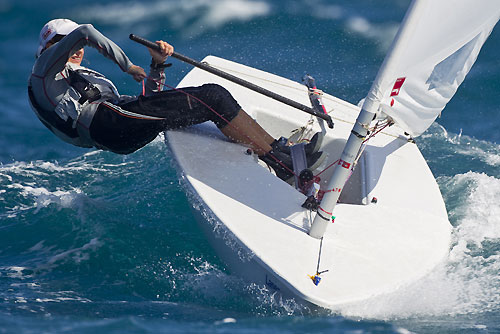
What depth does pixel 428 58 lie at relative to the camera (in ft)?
11.1

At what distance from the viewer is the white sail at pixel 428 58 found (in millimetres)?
3074

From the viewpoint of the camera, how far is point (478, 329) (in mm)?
3146

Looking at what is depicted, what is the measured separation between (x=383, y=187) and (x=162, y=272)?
4.56 feet

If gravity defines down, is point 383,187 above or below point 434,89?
below

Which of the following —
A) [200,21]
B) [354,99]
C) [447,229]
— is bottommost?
[447,229]

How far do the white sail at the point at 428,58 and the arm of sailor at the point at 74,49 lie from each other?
1388mm

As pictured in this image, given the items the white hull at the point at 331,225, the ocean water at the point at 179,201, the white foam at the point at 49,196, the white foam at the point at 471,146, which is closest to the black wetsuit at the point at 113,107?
the white hull at the point at 331,225

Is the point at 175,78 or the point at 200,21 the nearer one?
the point at 175,78

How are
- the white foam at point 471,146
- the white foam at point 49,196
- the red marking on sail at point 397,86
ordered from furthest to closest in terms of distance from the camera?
the white foam at point 471,146, the white foam at point 49,196, the red marking on sail at point 397,86

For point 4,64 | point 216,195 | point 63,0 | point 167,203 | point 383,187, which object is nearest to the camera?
point 216,195

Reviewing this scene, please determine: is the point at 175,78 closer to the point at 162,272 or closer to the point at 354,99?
the point at 354,99

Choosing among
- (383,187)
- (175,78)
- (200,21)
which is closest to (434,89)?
(383,187)

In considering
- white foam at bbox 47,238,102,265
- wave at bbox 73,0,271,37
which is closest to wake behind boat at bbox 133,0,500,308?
white foam at bbox 47,238,102,265

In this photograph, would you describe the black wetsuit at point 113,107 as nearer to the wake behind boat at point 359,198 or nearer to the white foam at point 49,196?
the wake behind boat at point 359,198
